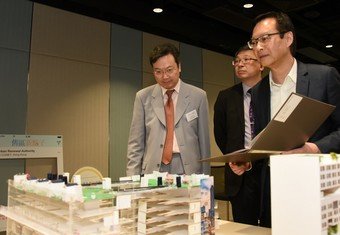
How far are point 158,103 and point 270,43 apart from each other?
29.9 inches

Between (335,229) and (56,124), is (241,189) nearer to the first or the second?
(335,229)

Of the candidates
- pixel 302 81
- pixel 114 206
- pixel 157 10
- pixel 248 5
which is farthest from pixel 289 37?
pixel 157 10

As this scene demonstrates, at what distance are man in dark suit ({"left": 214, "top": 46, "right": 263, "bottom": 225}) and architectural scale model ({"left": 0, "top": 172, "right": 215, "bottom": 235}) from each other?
2.90 ft

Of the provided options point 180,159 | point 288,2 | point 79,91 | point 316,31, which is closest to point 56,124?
point 79,91

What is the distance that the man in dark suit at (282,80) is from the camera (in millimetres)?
1482

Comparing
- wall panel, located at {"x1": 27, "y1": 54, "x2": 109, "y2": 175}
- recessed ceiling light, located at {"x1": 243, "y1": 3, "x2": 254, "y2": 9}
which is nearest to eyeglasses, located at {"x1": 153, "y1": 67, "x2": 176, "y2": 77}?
wall panel, located at {"x1": 27, "y1": 54, "x2": 109, "y2": 175}

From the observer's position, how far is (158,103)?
2021mm

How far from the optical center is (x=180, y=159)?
1916 mm

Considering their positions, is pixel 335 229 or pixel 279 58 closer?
pixel 335 229

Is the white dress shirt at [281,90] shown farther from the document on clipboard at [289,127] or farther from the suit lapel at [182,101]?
the suit lapel at [182,101]

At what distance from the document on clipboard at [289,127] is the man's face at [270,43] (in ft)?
1.40

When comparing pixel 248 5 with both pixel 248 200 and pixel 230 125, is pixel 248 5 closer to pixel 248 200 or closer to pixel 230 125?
pixel 230 125

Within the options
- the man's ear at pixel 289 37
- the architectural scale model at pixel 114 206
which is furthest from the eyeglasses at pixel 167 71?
the architectural scale model at pixel 114 206

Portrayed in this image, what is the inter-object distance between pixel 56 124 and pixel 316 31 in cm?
415
